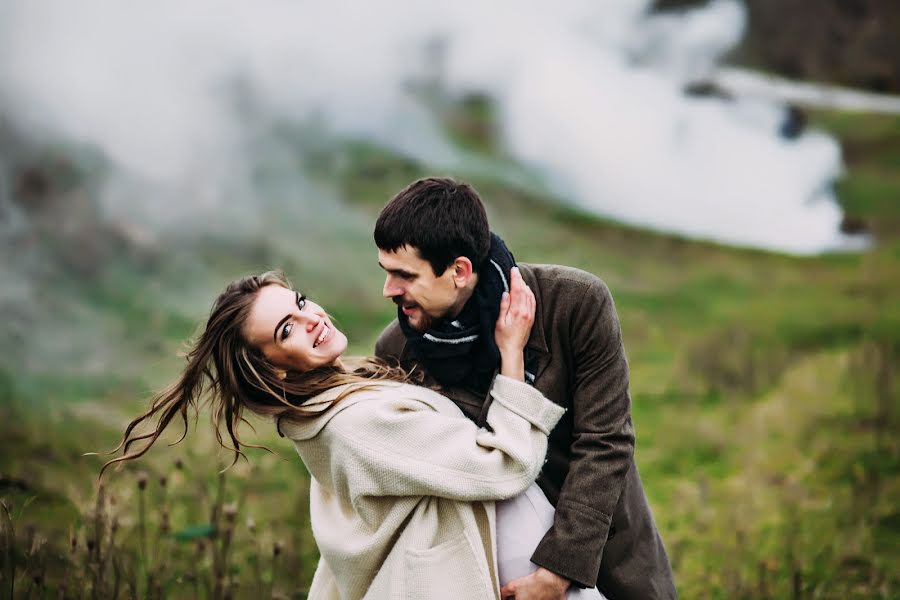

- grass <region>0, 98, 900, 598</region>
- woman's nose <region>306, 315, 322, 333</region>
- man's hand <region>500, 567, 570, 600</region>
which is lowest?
grass <region>0, 98, 900, 598</region>

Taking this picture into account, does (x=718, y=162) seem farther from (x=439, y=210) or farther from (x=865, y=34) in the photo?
(x=439, y=210)

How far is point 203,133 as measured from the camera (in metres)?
10.6

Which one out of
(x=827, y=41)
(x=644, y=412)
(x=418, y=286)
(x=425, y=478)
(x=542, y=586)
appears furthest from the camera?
(x=827, y=41)

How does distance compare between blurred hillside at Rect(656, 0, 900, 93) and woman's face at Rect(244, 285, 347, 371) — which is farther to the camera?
blurred hillside at Rect(656, 0, 900, 93)

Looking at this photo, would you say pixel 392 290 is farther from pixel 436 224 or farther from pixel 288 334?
pixel 288 334

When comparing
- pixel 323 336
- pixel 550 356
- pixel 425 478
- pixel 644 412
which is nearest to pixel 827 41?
pixel 644 412

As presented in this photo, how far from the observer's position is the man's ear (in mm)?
2692

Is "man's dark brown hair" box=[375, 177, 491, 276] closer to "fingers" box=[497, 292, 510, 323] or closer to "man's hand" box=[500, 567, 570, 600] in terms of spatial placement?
"fingers" box=[497, 292, 510, 323]

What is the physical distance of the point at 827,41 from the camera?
15297 millimetres

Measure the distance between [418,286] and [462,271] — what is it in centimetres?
14

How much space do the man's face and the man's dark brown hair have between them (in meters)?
0.02

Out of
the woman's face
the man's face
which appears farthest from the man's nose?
the woman's face

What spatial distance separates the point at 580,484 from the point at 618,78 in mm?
13128

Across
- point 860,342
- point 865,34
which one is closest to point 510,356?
point 860,342
